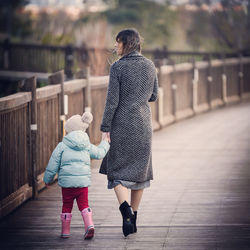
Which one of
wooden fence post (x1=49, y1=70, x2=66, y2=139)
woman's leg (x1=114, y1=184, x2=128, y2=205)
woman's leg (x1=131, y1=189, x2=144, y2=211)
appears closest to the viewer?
woman's leg (x1=114, y1=184, x2=128, y2=205)

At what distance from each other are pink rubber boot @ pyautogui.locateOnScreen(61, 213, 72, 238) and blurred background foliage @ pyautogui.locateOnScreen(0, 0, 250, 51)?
2463cm

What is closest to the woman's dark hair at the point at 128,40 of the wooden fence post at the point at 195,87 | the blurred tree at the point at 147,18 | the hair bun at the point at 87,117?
the hair bun at the point at 87,117

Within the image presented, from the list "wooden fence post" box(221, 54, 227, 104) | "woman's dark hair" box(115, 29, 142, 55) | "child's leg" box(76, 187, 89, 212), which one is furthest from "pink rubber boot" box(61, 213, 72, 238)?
"wooden fence post" box(221, 54, 227, 104)

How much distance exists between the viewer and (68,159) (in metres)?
7.32

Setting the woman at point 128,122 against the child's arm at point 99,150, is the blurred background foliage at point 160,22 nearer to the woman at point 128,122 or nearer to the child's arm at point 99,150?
the woman at point 128,122

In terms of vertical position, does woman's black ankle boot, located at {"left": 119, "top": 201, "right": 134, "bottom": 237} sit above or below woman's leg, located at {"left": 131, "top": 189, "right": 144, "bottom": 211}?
below

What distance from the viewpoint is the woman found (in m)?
7.46

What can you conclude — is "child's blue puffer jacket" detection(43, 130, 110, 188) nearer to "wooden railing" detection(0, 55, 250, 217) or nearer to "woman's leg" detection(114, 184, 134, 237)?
"woman's leg" detection(114, 184, 134, 237)

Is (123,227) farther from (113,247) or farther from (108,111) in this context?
(108,111)

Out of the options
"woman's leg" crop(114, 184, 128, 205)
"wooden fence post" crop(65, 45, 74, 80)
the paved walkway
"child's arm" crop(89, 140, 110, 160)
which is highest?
"wooden fence post" crop(65, 45, 74, 80)

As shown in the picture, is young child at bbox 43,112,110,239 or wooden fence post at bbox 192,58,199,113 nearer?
young child at bbox 43,112,110,239

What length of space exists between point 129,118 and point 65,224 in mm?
1031

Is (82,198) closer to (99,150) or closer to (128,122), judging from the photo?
(99,150)

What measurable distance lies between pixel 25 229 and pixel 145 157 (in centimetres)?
129
